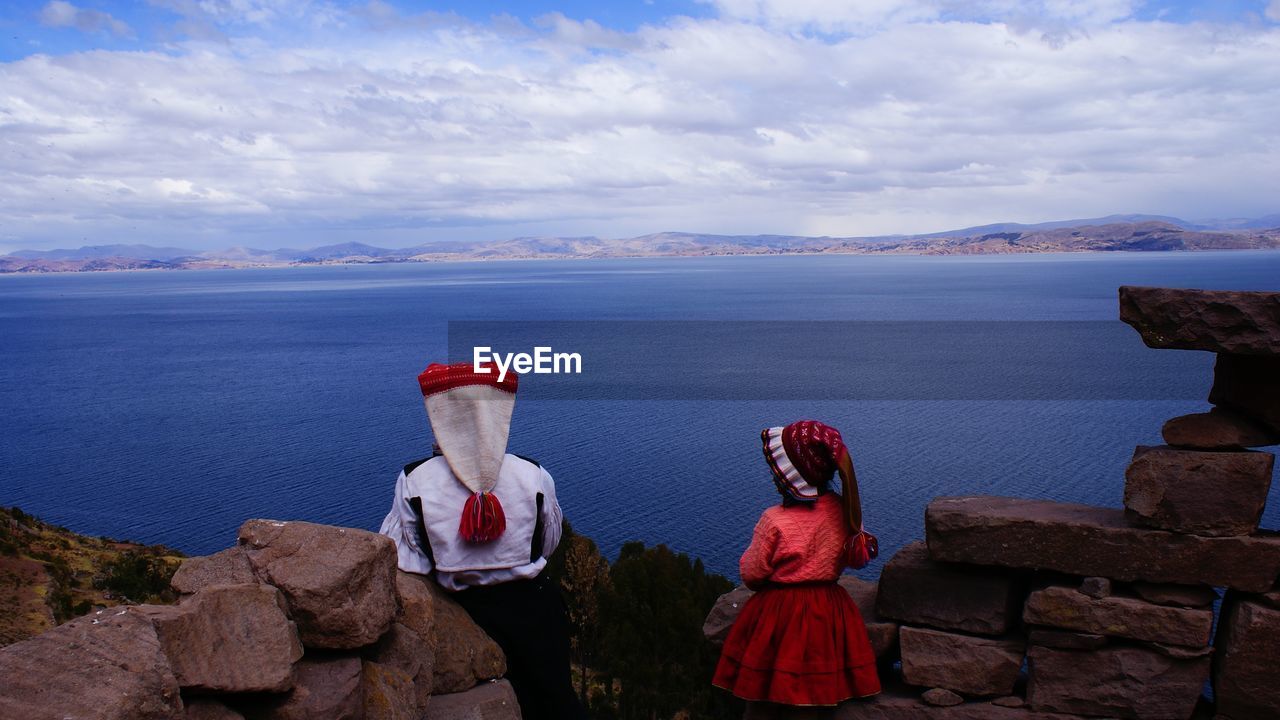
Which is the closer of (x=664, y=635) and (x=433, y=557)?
(x=433, y=557)

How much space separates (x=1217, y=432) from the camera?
607cm

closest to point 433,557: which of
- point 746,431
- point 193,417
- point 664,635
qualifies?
point 664,635

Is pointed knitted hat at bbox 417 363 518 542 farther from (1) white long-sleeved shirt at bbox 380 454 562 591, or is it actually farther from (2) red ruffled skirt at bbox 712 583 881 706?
(2) red ruffled skirt at bbox 712 583 881 706

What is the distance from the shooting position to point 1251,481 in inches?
232

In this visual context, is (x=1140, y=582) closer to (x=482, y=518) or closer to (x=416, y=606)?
(x=482, y=518)

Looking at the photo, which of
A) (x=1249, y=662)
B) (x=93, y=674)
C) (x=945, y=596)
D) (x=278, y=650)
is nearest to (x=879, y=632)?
(x=945, y=596)

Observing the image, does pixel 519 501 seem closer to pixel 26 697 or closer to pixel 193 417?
pixel 26 697

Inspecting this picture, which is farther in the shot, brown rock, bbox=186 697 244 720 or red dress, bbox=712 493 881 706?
red dress, bbox=712 493 881 706

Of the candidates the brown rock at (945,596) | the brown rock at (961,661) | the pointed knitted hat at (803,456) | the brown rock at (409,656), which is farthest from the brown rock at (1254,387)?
the brown rock at (409,656)

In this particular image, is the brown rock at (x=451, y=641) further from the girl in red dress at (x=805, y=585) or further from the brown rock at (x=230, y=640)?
the girl in red dress at (x=805, y=585)

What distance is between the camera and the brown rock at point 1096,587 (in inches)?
241

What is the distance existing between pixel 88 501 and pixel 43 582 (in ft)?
77.1

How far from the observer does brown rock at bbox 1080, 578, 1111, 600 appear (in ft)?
20.1

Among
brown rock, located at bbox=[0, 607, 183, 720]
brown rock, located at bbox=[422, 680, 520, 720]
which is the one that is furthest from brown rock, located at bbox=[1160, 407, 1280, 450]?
brown rock, located at bbox=[0, 607, 183, 720]
